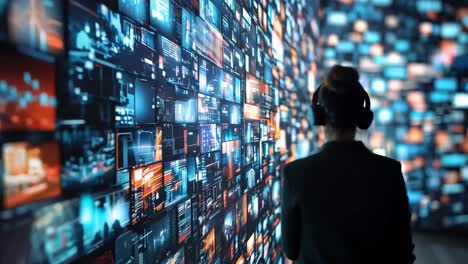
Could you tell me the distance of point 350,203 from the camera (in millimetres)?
1128

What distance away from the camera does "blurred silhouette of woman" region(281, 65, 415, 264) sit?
1128mm

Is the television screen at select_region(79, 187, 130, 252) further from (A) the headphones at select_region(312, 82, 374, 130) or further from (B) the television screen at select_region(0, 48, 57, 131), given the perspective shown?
(A) the headphones at select_region(312, 82, 374, 130)

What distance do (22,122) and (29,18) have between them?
0.15 metres

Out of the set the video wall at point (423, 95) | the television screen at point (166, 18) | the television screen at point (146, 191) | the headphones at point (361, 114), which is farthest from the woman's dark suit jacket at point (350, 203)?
the video wall at point (423, 95)

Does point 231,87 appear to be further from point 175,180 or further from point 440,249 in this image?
point 440,249

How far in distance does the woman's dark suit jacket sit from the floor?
3.55 metres

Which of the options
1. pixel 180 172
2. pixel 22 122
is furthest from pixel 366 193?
pixel 22 122

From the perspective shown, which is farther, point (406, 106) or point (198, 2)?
point (406, 106)

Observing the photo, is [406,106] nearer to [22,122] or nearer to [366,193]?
[366,193]

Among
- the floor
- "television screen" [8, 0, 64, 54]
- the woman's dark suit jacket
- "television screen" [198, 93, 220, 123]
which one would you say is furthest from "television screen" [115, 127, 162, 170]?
the floor

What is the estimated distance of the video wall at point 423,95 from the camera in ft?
16.7

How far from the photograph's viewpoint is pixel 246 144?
196cm

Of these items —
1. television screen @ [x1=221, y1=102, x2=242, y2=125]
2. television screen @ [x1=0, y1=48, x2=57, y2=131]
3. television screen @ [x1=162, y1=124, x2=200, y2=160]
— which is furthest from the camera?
television screen @ [x1=221, y1=102, x2=242, y2=125]

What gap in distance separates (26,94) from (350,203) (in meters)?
0.92
